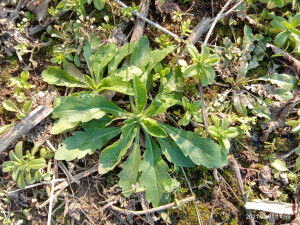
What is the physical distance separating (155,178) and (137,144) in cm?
41

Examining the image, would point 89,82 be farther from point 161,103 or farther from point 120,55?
point 161,103

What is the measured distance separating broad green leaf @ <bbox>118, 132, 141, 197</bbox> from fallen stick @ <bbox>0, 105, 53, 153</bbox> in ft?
3.29

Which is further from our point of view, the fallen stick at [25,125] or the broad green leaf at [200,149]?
the fallen stick at [25,125]

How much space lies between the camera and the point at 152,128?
273cm

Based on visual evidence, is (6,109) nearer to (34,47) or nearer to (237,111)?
(34,47)

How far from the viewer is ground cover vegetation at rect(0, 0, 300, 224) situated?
9.04 ft

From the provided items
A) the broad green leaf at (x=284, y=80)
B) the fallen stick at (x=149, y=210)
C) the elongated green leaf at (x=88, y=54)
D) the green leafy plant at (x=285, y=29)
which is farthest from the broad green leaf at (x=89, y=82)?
the green leafy plant at (x=285, y=29)

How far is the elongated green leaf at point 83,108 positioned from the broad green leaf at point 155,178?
0.60 meters

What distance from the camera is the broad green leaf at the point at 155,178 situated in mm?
2729

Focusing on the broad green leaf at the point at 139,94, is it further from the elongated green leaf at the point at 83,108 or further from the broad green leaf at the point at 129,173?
the broad green leaf at the point at 129,173

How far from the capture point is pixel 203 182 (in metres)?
2.92

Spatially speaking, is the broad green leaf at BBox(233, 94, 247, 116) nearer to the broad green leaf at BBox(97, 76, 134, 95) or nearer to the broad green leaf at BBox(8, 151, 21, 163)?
the broad green leaf at BBox(97, 76, 134, 95)

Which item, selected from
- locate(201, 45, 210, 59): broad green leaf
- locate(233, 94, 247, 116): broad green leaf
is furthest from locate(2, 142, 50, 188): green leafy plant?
locate(233, 94, 247, 116): broad green leaf

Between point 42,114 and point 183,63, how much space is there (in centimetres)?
161
